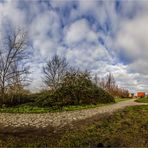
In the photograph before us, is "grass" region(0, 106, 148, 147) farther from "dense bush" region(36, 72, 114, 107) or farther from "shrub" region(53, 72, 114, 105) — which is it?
"shrub" region(53, 72, 114, 105)

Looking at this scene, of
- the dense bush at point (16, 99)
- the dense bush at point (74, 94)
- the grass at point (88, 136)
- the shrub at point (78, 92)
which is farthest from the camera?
the dense bush at point (16, 99)

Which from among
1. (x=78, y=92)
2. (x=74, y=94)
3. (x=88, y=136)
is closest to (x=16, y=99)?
(x=74, y=94)

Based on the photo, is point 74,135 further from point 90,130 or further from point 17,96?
point 17,96

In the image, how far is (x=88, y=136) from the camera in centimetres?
924

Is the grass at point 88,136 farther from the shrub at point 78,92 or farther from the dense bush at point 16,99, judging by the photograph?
the dense bush at point 16,99

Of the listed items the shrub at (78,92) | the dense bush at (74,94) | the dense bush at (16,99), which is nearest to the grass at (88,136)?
the dense bush at (74,94)

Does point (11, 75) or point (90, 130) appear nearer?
point (90, 130)

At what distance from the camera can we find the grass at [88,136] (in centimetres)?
823

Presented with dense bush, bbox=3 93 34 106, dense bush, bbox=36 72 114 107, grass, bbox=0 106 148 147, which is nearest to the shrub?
dense bush, bbox=36 72 114 107

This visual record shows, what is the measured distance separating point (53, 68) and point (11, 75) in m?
18.4

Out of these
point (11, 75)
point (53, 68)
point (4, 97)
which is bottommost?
point (4, 97)

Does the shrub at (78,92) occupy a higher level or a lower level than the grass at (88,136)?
higher

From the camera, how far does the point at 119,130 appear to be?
10.1m

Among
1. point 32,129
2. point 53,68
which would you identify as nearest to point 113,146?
point 32,129
